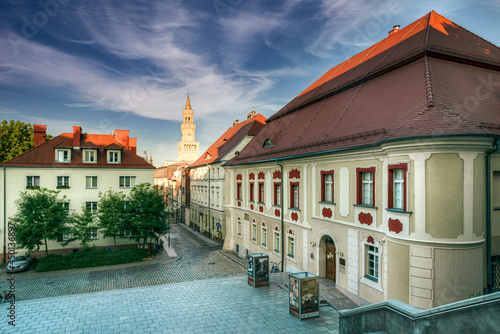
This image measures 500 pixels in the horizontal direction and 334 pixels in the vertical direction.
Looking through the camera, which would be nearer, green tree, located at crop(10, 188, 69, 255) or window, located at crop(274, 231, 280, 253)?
window, located at crop(274, 231, 280, 253)

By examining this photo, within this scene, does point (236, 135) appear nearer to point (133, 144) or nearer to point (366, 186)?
point (133, 144)

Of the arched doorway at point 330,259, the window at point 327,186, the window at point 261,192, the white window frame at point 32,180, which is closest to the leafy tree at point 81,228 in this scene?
the white window frame at point 32,180

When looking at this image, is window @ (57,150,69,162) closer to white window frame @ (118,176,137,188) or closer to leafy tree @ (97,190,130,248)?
white window frame @ (118,176,137,188)

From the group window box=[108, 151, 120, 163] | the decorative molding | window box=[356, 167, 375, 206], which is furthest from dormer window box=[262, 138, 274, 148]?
window box=[108, 151, 120, 163]

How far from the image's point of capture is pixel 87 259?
2817cm

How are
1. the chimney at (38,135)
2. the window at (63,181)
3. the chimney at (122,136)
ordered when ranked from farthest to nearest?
the chimney at (122,136) → the chimney at (38,135) → the window at (63,181)

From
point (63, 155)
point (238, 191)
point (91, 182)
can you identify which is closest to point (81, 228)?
point (91, 182)

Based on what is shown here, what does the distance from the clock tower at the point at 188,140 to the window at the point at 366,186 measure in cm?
8506

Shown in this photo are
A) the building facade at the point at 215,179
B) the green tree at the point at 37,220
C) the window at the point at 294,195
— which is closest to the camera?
the window at the point at 294,195

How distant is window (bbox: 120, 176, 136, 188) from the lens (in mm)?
34469

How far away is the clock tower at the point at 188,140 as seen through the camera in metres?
97.2

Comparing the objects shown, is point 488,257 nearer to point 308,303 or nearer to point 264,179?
point 308,303

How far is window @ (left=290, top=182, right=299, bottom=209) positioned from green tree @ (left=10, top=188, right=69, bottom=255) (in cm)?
2057

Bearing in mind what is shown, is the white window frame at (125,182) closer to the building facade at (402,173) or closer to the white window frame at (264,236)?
the white window frame at (264,236)
